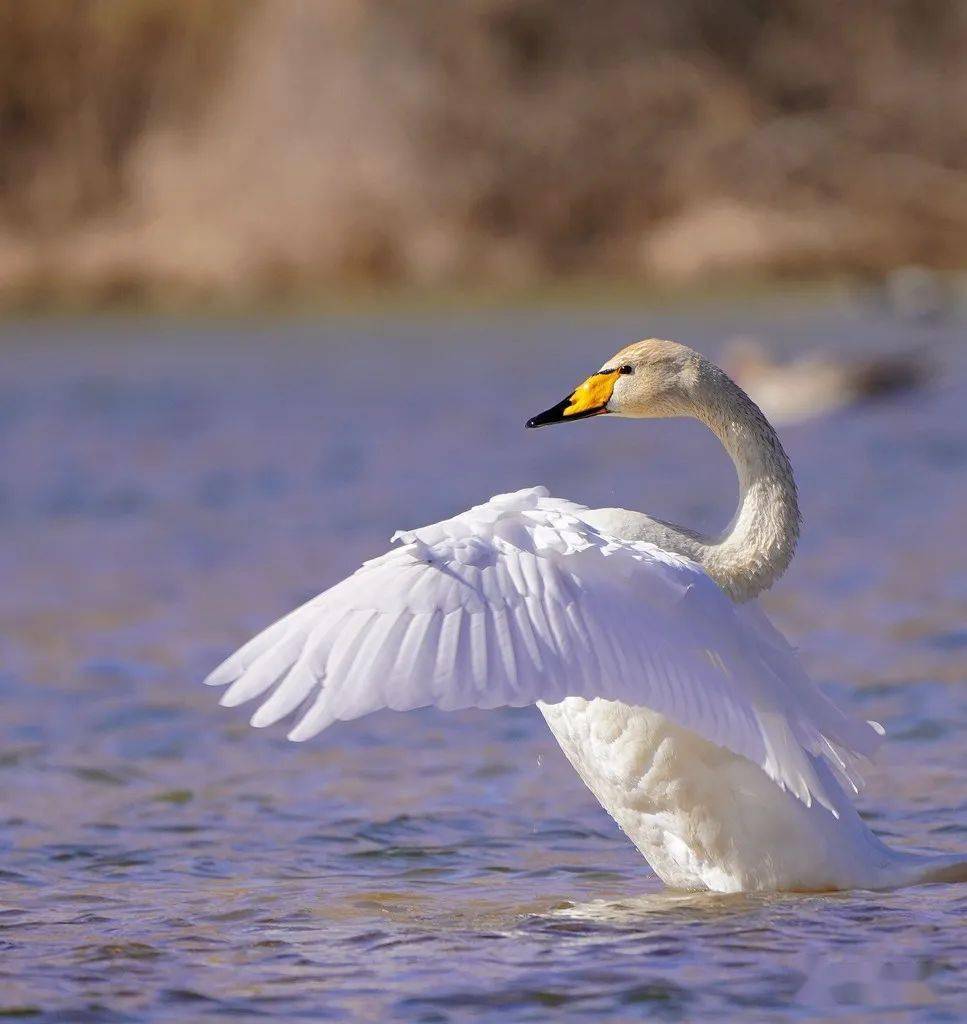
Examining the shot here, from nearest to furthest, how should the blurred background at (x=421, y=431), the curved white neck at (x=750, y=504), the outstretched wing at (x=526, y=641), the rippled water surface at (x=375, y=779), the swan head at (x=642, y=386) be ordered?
the outstretched wing at (x=526, y=641)
the rippled water surface at (x=375, y=779)
the blurred background at (x=421, y=431)
the curved white neck at (x=750, y=504)
the swan head at (x=642, y=386)

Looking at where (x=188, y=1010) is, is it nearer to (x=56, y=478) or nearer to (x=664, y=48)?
(x=56, y=478)

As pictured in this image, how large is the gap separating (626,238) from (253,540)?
22.8m

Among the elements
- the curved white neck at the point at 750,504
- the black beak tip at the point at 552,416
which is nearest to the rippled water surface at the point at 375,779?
the curved white neck at the point at 750,504

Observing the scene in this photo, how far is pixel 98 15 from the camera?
126ft


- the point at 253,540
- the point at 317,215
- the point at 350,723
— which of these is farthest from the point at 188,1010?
the point at 317,215

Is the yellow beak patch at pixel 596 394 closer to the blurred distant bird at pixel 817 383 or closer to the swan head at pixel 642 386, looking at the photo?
the swan head at pixel 642 386

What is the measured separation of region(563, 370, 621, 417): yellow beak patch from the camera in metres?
5.14

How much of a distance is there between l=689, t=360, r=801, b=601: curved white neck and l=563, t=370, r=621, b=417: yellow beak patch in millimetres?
223

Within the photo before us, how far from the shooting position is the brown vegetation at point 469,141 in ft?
105

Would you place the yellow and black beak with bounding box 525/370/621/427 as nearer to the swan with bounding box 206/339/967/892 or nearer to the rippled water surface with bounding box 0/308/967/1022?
the swan with bounding box 206/339/967/892

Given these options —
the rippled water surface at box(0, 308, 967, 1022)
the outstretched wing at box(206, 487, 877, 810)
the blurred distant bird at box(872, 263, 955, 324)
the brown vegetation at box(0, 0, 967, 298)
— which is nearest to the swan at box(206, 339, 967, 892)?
the outstretched wing at box(206, 487, 877, 810)

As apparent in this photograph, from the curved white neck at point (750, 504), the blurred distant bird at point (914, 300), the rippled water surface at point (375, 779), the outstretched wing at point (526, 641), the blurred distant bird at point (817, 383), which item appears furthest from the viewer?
the blurred distant bird at point (914, 300)

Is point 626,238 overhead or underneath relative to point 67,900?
overhead

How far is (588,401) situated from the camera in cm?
517
